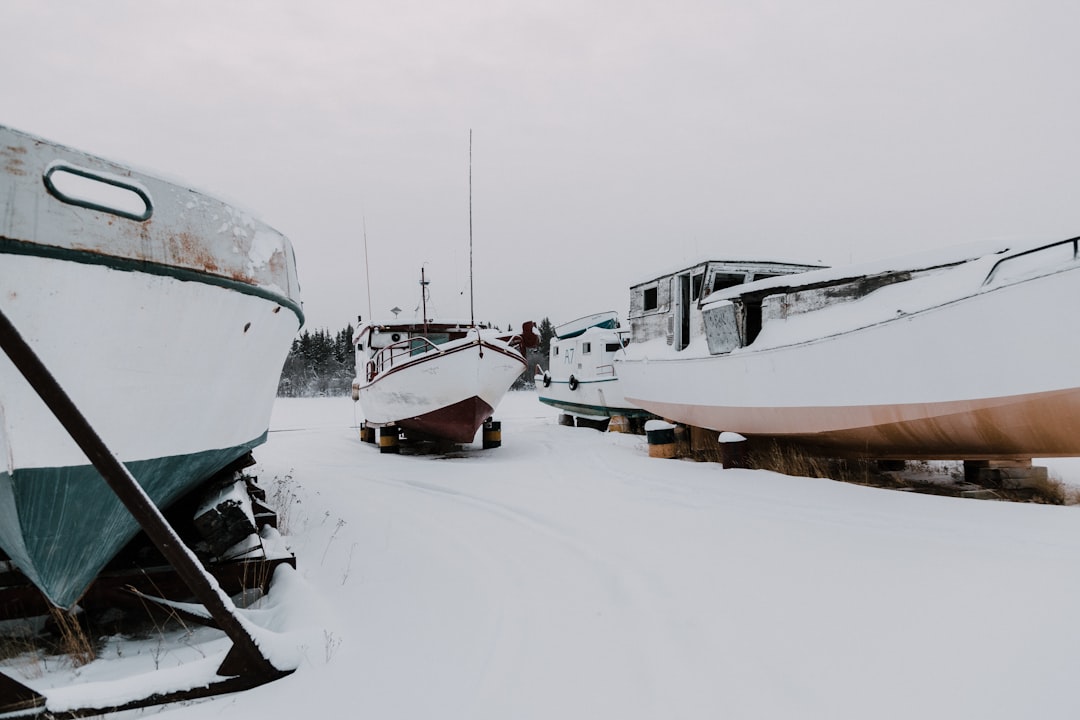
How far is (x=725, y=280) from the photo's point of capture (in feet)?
32.1

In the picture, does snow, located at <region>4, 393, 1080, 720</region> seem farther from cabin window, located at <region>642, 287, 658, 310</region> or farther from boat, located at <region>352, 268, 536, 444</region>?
cabin window, located at <region>642, 287, 658, 310</region>

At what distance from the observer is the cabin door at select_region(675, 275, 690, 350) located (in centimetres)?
961

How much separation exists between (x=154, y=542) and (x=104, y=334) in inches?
37.9

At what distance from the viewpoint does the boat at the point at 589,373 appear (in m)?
14.5

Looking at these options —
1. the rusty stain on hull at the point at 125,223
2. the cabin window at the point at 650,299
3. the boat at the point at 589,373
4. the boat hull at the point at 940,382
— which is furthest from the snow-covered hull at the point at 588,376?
the rusty stain on hull at the point at 125,223

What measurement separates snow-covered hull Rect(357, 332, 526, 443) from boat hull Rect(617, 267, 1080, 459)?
4.21 metres

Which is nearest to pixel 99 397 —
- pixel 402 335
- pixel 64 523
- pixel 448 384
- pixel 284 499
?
pixel 64 523

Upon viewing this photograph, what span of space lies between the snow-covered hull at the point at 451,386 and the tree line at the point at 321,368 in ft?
118

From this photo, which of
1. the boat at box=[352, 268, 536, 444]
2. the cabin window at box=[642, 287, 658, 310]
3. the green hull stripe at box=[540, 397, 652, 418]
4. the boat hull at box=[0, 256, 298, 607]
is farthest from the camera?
the green hull stripe at box=[540, 397, 652, 418]

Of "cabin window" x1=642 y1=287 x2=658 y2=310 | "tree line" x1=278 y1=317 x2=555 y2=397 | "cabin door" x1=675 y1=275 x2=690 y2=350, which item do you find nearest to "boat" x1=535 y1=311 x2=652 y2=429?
"cabin window" x1=642 y1=287 x2=658 y2=310

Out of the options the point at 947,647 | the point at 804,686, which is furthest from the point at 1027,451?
the point at 804,686

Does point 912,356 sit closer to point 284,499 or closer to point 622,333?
point 284,499

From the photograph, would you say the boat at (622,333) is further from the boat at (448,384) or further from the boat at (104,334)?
the boat at (104,334)

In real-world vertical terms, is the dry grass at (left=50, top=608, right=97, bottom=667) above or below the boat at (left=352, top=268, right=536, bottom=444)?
below
